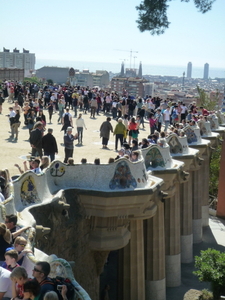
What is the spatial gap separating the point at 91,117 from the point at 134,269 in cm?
1458

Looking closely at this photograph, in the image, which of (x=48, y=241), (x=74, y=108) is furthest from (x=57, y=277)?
(x=74, y=108)

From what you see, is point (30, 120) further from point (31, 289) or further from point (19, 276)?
point (31, 289)

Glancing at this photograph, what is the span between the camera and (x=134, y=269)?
1638 centimetres

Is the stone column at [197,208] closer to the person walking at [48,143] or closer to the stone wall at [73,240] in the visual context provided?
the person walking at [48,143]

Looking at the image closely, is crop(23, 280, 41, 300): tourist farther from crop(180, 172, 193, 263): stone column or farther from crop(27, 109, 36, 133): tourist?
crop(180, 172, 193, 263): stone column

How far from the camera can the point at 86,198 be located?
1349cm

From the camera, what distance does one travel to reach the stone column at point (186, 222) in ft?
73.3

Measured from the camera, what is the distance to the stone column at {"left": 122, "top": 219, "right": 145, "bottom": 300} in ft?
53.2

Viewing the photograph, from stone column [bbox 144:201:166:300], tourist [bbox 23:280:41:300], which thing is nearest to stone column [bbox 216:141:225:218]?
stone column [bbox 144:201:166:300]

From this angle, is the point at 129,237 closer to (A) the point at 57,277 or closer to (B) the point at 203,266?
(B) the point at 203,266

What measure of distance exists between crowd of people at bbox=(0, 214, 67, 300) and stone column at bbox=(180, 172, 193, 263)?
48.1 ft

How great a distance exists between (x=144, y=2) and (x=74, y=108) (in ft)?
39.6

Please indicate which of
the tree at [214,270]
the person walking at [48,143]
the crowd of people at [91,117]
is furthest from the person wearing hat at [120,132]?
the tree at [214,270]

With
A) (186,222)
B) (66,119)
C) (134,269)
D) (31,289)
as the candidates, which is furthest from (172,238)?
(31,289)
